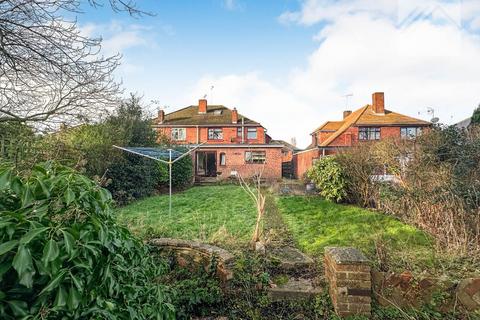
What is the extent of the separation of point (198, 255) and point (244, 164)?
19.7 meters

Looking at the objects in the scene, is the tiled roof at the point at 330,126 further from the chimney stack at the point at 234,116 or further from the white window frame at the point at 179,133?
the white window frame at the point at 179,133

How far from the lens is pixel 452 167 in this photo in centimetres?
603

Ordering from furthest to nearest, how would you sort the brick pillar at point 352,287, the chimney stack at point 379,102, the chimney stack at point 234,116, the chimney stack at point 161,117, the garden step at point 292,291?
the chimney stack at point 234,116 → the chimney stack at point 161,117 → the chimney stack at point 379,102 → the garden step at point 292,291 → the brick pillar at point 352,287

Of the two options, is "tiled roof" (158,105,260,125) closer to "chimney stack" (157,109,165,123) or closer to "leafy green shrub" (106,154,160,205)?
"chimney stack" (157,109,165,123)

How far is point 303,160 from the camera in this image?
27078 millimetres

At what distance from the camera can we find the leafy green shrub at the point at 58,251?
102 cm

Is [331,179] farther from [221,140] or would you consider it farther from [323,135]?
[323,135]

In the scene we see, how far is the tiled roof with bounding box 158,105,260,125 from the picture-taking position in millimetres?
26625

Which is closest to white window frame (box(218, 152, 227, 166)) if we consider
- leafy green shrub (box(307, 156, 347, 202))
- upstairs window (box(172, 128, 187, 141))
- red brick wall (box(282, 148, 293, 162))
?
upstairs window (box(172, 128, 187, 141))

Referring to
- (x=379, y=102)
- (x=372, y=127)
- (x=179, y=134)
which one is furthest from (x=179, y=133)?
(x=379, y=102)

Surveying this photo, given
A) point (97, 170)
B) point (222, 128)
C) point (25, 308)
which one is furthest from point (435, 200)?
point (222, 128)

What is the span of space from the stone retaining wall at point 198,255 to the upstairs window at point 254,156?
1950 cm

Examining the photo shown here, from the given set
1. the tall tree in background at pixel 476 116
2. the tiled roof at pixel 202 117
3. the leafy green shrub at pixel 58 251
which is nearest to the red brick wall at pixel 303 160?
the tiled roof at pixel 202 117

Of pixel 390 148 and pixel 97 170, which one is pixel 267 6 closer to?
pixel 390 148
